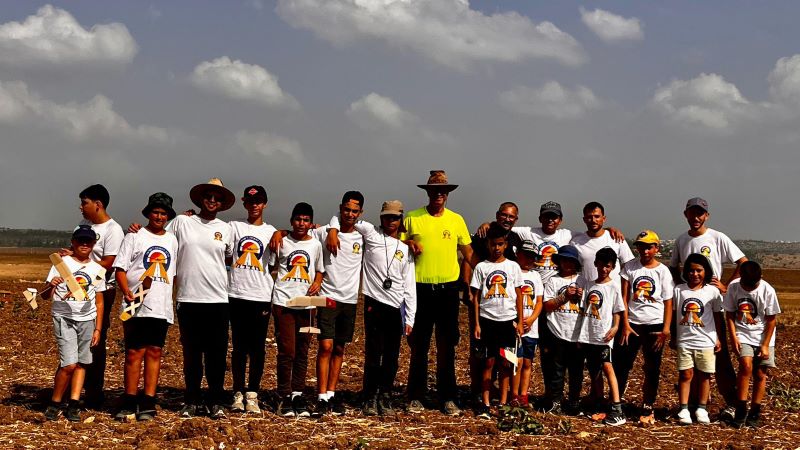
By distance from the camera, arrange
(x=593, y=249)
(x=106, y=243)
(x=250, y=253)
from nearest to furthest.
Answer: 1. (x=106, y=243)
2. (x=250, y=253)
3. (x=593, y=249)

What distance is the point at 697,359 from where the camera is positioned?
7.77 meters

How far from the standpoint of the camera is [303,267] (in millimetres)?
7383

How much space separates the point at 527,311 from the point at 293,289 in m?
2.44

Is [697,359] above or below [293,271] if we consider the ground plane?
below

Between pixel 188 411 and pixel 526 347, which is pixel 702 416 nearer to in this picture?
pixel 526 347

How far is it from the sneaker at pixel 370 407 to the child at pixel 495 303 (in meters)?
1.05

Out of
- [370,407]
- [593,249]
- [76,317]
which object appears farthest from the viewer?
[593,249]

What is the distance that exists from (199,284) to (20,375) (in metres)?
3.91

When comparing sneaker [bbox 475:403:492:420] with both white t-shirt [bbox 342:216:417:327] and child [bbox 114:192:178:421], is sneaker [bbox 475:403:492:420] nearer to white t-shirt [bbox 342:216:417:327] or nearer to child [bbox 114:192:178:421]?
white t-shirt [bbox 342:216:417:327]

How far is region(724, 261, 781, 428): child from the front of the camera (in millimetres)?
7707

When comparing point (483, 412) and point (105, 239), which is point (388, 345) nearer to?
point (483, 412)

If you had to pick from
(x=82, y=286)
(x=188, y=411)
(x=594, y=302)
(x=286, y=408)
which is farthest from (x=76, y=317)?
(x=594, y=302)

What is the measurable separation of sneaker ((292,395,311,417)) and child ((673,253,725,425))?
3.83 m

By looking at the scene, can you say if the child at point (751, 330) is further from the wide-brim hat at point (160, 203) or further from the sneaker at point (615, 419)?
the wide-brim hat at point (160, 203)
